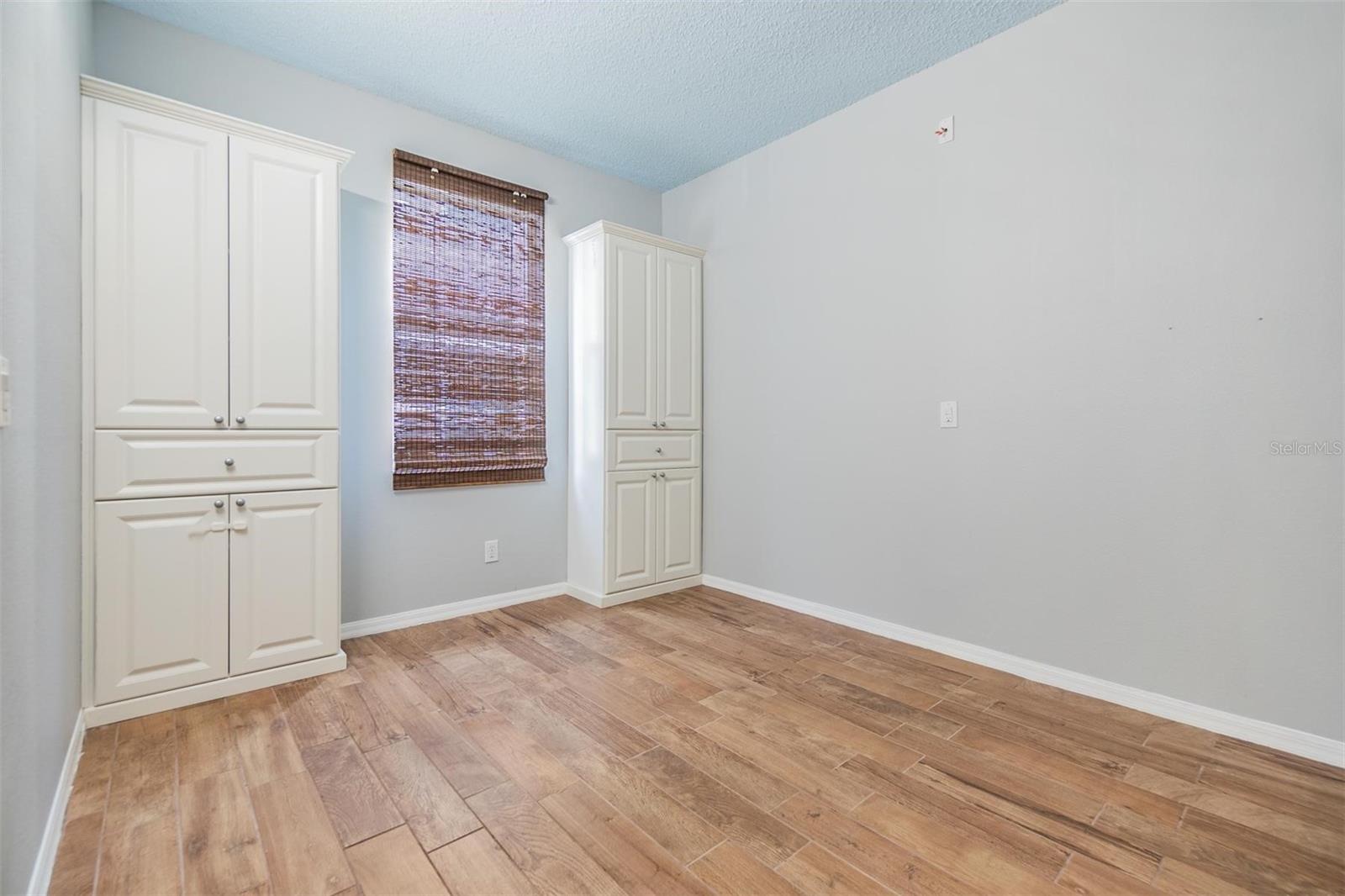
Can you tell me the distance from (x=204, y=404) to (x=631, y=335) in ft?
6.62

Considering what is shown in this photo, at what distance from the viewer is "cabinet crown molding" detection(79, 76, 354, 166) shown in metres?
1.99

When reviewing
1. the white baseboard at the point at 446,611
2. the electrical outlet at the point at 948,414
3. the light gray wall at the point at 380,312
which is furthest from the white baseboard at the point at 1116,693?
the light gray wall at the point at 380,312

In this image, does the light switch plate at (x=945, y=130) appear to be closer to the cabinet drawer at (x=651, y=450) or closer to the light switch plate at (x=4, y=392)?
the cabinet drawer at (x=651, y=450)

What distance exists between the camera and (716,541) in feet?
12.6

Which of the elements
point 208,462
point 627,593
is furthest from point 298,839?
point 627,593

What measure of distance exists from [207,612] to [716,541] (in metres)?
2.53

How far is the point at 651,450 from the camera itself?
3648 mm

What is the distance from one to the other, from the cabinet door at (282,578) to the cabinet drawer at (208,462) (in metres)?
0.07

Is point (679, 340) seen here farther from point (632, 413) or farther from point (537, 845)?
point (537, 845)

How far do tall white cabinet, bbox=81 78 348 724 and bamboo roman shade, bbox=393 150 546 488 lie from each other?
0.59m

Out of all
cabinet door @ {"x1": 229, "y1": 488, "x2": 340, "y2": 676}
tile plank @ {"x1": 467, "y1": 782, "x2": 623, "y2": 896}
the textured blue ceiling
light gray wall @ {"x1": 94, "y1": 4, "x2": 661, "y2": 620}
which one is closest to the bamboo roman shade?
light gray wall @ {"x1": 94, "y1": 4, "x2": 661, "y2": 620}

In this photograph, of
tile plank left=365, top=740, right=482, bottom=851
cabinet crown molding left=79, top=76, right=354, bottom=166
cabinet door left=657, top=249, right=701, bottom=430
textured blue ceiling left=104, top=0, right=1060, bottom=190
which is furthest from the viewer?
cabinet door left=657, top=249, right=701, bottom=430

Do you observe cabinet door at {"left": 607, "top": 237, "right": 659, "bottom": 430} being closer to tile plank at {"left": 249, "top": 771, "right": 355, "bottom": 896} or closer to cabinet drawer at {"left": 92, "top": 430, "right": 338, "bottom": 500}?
cabinet drawer at {"left": 92, "top": 430, "right": 338, "bottom": 500}

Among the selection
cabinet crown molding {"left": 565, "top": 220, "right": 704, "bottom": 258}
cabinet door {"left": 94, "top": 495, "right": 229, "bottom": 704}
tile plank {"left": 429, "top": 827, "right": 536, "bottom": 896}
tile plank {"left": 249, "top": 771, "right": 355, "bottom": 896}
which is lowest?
tile plank {"left": 429, "top": 827, "right": 536, "bottom": 896}
